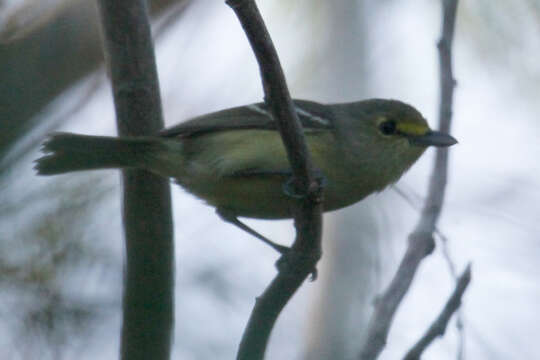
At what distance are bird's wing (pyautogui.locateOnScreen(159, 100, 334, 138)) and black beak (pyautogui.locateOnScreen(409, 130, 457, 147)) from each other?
1.62ft

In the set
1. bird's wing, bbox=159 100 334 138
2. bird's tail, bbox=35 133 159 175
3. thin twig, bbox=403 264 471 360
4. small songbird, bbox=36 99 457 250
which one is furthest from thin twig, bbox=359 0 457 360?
bird's tail, bbox=35 133 159 175

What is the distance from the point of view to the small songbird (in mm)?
4098

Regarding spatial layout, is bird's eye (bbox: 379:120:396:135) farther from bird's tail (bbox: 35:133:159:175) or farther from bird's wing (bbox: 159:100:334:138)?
bird's tail (bbox: 35:133:159:175)

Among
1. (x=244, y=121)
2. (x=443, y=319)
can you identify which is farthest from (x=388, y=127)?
(x=443, y=319)

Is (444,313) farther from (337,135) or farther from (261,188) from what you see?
(337,135)

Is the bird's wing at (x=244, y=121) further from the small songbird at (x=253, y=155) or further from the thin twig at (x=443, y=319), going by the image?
the thin twig at (x=443, y=319)

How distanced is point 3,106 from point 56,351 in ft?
3.63

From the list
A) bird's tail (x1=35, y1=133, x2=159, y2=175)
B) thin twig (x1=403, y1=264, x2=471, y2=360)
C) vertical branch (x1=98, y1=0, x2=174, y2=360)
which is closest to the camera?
thin twig (x1=403, y1=264, x2=471, y2=360)

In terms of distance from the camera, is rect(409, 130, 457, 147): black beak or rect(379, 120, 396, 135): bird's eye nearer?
rect(409, 130, 457, 147): black beak

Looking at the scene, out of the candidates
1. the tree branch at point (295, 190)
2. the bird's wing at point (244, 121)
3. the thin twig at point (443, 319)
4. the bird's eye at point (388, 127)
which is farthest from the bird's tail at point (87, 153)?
the thin twig at point (443, 319)

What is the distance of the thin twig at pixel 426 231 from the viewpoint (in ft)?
9.69

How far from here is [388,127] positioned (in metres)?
4.72

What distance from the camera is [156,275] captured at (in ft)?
11.4

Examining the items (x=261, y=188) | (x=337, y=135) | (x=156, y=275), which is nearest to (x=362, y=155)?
(x=337, y=135)
